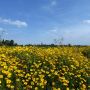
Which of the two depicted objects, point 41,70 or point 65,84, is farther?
point 41,70

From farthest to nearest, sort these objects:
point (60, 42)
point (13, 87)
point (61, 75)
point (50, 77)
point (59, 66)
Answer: point (60, 42), point (59, 66), point (61, 75), point (50, 77), point (13, 87)

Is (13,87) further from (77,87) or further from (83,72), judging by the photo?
(83,72)

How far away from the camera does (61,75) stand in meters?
10.5

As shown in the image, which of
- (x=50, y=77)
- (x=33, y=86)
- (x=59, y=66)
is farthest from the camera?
(x=59, y=66)

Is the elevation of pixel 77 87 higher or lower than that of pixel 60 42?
lower

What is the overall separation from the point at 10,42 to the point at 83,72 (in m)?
9.91

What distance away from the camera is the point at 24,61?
11.0 meters

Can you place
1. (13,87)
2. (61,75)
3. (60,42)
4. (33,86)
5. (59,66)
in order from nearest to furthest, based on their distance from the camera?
(13,87) < (33,86) < (61,75) < (59,66) < (60,42)

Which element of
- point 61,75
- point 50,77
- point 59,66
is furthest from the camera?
point 59,66

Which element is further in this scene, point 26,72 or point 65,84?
point 26,72

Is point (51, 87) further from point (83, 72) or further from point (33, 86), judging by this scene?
point (83, 72)

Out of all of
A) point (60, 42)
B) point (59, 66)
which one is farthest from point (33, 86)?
point (60, 42)

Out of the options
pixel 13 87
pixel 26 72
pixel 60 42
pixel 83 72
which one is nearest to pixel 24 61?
pixel 26 72

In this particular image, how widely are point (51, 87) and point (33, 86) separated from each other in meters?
0.49
